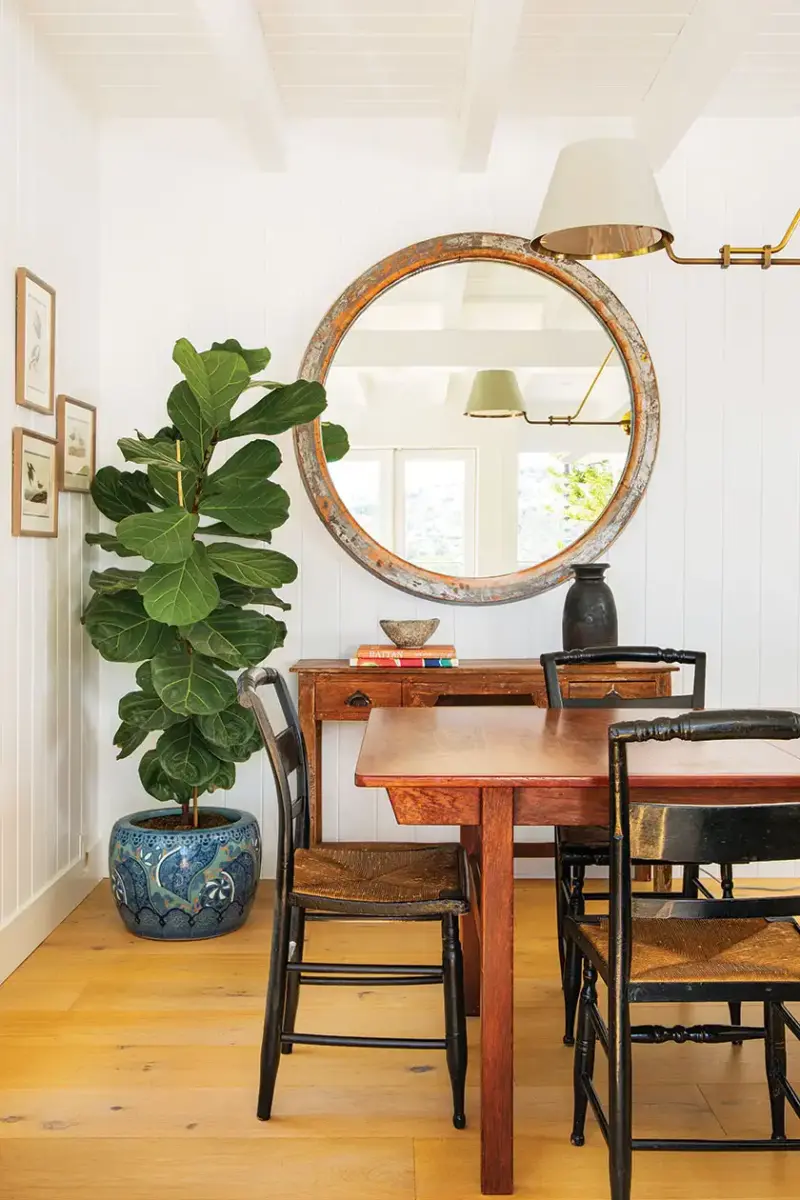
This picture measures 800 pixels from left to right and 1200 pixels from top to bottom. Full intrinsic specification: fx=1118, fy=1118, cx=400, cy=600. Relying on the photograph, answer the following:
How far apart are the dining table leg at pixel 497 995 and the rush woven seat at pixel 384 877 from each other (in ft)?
0.60

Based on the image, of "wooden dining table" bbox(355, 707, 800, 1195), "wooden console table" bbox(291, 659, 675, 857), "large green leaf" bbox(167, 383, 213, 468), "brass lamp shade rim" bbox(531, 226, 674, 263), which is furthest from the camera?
"wooden console table" bbox(291, 659, 675, 857)

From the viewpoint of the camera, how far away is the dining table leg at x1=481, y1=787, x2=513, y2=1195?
1999 millimetres

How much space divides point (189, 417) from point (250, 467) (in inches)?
9.1

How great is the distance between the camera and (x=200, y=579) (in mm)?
3102

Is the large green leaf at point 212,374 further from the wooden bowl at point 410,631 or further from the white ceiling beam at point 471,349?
the wooden bowl at point 410,631

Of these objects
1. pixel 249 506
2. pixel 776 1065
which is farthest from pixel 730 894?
pixel 249 506

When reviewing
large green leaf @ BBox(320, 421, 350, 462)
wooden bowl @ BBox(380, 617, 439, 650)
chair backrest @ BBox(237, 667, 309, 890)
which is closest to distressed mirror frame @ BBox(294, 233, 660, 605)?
large green leaf @ BBox(320, 421, 350, 462)

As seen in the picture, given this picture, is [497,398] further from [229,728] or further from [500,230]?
[229,728]

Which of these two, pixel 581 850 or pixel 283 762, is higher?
pixel 283 762

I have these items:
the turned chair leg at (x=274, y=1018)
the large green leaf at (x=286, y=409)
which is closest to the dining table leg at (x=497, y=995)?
the turned chair leg at (x=274, y=1018)

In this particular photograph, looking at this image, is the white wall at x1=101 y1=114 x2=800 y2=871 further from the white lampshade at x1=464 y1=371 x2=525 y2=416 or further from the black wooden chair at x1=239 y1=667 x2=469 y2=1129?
the black wooden chair at x1=239 y1=667 x2=469 y2=1129

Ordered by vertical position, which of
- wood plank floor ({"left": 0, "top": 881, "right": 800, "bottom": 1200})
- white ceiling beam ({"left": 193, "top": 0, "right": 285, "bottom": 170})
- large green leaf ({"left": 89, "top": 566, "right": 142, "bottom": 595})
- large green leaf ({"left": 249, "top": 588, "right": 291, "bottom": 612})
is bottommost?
wood plank floor ({"left": 0, "top": 881, "right": 800, "bottom": 1200})

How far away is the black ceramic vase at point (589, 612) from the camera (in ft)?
12.1

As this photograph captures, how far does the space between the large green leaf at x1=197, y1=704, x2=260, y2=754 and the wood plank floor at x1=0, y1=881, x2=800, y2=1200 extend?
622 millimetres
